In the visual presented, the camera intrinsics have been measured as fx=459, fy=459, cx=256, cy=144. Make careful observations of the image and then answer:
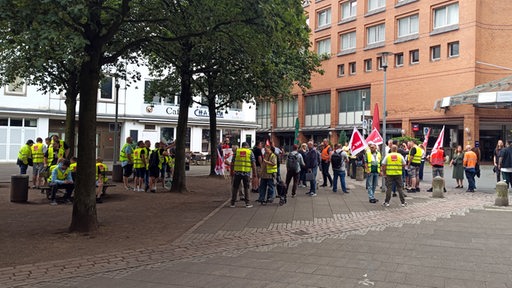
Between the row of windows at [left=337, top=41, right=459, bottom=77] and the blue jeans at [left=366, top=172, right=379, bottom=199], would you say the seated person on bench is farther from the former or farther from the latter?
the row of windows at [left=337, top=41, right=459, bottom=77]

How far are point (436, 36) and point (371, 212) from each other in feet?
107

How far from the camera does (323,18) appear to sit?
52.8 metres

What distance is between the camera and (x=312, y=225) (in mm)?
9586

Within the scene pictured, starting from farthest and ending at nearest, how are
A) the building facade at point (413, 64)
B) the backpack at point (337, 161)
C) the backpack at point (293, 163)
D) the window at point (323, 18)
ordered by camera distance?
the window at point (323, 18)
the building facade at point (413, 64)
the backpack at point (337, 161)
the backpack at point (293, 163)

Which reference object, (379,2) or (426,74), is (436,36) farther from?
(379,2)

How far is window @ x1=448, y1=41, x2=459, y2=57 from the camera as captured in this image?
38009mm

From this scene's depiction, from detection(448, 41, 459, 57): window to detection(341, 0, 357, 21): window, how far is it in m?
12.8

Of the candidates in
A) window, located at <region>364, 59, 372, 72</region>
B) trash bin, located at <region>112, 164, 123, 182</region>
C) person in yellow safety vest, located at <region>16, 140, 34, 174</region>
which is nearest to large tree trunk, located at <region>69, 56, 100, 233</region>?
person in yellow safety vest, located at <region>16, 140, 34, 174</region>

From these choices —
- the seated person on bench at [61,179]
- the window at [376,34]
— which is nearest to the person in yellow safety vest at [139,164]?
the seated person on bench at [61,179]

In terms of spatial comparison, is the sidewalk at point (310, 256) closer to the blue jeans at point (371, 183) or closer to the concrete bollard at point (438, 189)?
the blue jeans at point (371, 183)

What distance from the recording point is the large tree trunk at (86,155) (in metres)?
8.42

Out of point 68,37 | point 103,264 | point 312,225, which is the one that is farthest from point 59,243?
point 312,225

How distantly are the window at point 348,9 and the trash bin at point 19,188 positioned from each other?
1672 inches

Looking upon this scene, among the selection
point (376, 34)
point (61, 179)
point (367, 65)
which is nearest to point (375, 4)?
point (376, 34)
